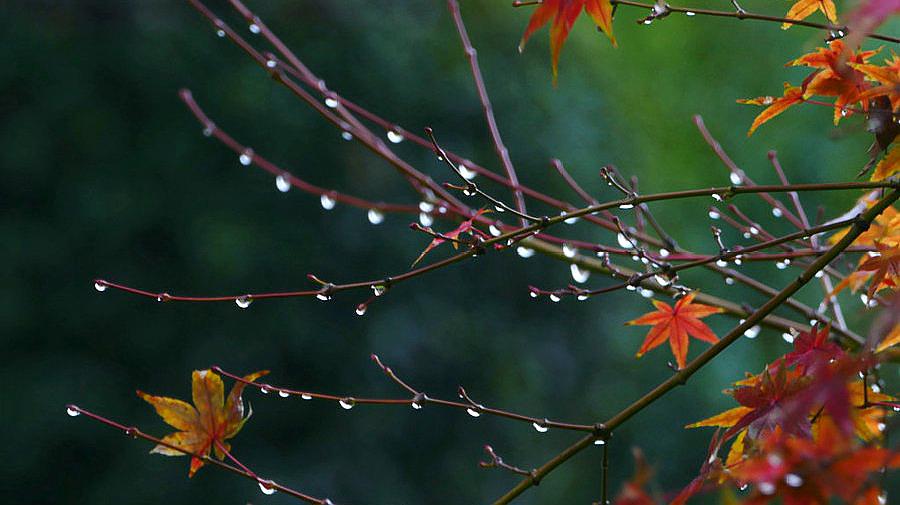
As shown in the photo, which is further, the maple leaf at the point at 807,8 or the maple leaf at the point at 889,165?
the maple leaf at the point at 807,8

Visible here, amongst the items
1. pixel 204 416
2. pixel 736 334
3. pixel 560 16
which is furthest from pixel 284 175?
pixel 736 334

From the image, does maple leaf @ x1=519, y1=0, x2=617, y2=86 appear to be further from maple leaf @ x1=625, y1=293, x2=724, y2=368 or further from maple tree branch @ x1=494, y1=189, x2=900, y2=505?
maple leaf @ x1=625, y1=293, x2=724, y2=368

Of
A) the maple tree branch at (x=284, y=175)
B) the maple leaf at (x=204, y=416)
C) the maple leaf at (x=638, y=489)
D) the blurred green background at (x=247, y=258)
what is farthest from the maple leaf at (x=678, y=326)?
the blurred green background at (x=247, y=258)

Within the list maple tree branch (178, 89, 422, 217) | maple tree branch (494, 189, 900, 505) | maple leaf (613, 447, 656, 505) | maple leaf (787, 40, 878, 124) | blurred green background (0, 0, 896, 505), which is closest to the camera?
maple leaf (613, 447, 656, 505)

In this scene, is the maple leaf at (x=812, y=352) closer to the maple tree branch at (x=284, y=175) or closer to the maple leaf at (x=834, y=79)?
the maple leaf at (x=834, y=79)

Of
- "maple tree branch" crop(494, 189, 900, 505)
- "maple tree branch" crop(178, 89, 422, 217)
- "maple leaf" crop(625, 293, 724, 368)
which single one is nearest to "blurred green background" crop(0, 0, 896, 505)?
"maple tree branch" crop(178, 89, 422, 217)

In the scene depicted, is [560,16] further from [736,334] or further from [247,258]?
[247,258]

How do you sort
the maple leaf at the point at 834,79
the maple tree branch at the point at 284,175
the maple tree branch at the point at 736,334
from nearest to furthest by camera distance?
the maple tree branch at the point at 736,334, the maple leaf at the point at 834,79, the maple tree branch at the point at 284,175
